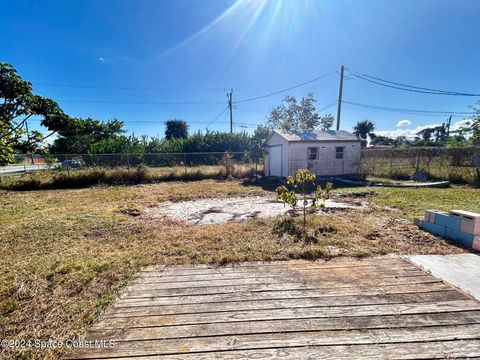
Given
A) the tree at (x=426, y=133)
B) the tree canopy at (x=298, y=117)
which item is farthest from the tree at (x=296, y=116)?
the tree at (x=426, y=133)

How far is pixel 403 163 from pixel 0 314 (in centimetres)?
1667

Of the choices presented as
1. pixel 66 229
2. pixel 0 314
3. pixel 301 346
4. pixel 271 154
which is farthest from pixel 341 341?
pixel 271 154

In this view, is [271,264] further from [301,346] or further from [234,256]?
[301,346]

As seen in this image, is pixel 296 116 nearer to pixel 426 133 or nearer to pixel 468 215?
pixel 468 215

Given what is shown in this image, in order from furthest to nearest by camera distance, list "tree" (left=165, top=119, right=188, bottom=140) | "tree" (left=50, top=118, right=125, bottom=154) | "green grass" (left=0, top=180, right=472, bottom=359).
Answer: "tree" (left=165, top=119, right=188, bottom=140)
"tree" (left=50, top=118, right=125, bottom=154)
"green grass" (left=0, top=180, right=472, bottom=359)

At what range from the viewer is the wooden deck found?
1.68 m

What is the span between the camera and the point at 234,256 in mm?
3230

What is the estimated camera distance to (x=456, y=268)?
284 cm

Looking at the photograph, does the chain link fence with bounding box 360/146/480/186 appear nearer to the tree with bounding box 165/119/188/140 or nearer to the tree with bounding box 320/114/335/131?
the tree with bounding box 320/114/335/131

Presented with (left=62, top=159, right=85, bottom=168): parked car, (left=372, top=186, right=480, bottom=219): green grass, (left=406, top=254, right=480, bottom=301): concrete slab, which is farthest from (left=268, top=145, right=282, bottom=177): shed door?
(left=62, top=159, right=85, bottom=168): parked car

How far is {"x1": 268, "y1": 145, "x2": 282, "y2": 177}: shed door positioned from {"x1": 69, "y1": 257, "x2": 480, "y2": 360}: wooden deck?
1037 cm

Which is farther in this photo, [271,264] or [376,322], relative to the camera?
[271,264]

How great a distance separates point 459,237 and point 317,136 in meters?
10.1

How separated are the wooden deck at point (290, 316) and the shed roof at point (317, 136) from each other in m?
10.2
